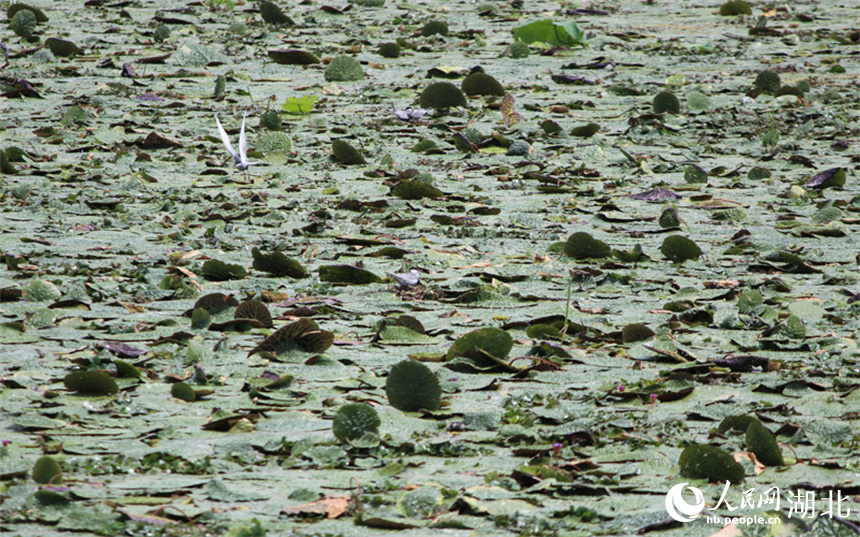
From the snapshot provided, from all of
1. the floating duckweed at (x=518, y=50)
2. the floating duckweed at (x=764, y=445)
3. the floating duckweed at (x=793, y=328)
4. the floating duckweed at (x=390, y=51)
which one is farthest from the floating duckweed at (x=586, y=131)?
the floating duckweed at (x=764, y=445)

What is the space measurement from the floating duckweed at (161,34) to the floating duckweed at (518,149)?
2173 mm

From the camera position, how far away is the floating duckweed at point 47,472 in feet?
4.24

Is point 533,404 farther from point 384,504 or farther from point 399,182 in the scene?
point 399,182

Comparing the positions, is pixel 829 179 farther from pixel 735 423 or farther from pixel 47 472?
pixel 47 472

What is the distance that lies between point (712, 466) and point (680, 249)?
1.18m

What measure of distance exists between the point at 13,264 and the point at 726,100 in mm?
3125

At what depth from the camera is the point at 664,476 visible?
141 centimetres

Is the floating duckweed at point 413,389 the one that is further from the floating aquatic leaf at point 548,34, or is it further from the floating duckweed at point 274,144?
the floating aquatic leaf at point 548,34

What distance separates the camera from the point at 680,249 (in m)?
2.50

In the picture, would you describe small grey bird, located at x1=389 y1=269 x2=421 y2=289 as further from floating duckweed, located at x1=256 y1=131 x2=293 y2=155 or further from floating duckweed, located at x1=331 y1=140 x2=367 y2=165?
floating duckweed, located at x1=256 y1=131 x2=293 y2=155

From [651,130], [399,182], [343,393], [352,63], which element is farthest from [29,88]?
[343,393]

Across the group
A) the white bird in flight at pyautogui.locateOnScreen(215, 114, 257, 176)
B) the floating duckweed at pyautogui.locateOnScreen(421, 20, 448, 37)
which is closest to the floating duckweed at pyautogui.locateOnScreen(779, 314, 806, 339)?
the white bird in flight at pyautogui.locateOnScreen(215, 114, 257, 176)

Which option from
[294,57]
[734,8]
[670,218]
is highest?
[734,8]

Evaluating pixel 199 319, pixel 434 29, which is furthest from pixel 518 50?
pixel 199 319
